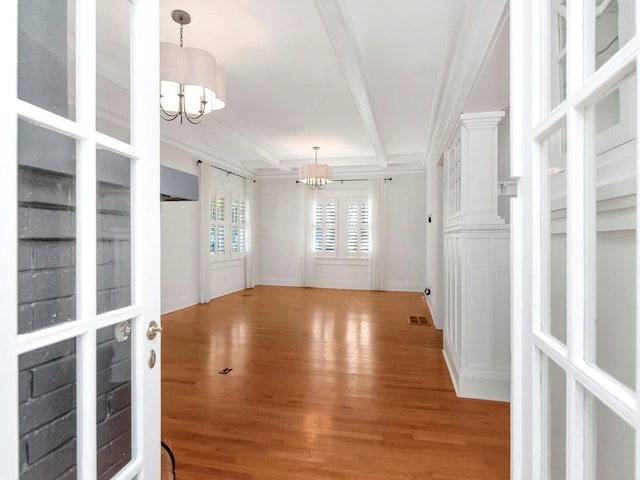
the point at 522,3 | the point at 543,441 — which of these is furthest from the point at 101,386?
the point at 522,3

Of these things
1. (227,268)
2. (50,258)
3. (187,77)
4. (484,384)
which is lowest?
(484,384)

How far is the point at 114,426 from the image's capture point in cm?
92

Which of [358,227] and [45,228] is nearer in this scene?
[45,228]

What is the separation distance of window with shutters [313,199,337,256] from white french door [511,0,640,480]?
7.06 metres

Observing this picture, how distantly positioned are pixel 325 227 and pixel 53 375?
7.33 metres

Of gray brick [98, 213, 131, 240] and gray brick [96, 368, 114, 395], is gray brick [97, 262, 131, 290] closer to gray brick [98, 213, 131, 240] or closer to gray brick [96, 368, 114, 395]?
gray brick [98, 213, 131, 240]

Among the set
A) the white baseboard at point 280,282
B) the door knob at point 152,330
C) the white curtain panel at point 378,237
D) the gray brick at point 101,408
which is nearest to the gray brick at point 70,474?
the gray brick at point 101,408

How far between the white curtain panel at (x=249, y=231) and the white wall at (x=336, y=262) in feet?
1.20

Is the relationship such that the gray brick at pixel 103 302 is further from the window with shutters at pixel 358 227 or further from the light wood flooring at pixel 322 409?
the window with shutters at pixel 358 227

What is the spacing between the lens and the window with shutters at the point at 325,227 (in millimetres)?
7930

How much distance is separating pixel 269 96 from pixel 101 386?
3597mm

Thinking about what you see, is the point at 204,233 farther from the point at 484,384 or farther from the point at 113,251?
the point at 113,251

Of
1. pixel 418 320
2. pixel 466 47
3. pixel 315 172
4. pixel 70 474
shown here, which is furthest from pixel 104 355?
pixel 315 172

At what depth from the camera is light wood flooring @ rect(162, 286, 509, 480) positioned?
1.81 m
